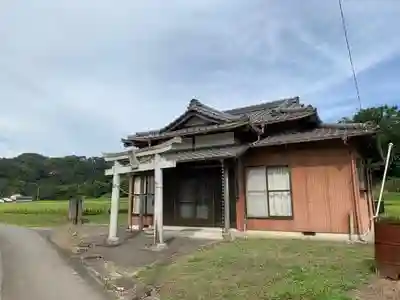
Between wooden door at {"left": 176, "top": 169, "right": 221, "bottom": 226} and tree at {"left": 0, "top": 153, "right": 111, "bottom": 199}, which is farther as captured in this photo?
tree at {"left": 0, "top": 153, "right": 111, "bottom": 199}

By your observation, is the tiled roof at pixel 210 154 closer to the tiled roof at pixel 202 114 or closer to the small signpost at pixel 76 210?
the tiled roof at pixel 202 114

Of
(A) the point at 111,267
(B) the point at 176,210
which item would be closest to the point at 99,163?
(B) the point at 176,210

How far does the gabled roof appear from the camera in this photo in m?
13.2

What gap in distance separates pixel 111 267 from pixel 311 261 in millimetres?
4732

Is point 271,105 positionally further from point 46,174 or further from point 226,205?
point 46,174

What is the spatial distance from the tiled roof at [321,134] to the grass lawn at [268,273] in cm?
336

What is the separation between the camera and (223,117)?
14273 millimetres

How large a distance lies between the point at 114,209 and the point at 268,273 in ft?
23.5

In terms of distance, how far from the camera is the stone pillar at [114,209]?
12.3 meters

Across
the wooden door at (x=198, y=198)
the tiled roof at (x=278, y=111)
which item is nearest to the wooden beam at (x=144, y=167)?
the wooden door at (x=198, y=198)

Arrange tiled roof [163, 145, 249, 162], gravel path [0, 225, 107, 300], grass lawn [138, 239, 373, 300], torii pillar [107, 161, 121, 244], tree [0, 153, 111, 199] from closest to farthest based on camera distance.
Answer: grass lawn [138, 239, 373, 300], gravel path [0, 225, 107, 300], tiled roof [163, 145, 249, 162], torii pillar [107, 161, 121, 244], tree [0, 153, 111, 199]

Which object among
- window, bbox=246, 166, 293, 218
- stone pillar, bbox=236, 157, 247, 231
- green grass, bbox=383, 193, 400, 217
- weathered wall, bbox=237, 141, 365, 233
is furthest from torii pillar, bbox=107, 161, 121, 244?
green grass, bbox=383, 193, 400, 217

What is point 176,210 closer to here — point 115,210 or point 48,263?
point 115,210

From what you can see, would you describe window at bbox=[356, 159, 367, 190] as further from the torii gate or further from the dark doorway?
the torii gate
